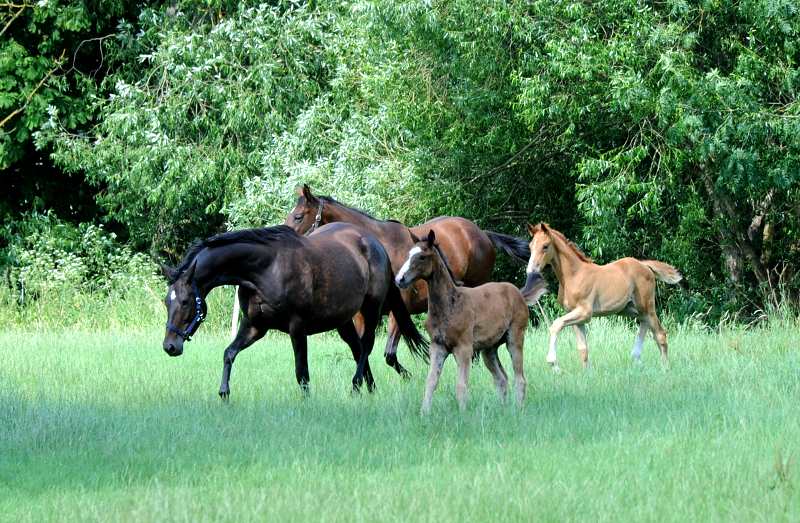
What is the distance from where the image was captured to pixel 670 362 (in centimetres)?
1006

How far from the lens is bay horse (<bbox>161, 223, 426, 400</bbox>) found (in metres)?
7.88

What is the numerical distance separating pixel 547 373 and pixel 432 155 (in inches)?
286

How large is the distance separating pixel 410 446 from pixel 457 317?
1.51 metres

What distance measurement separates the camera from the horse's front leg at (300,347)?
833 centimetres

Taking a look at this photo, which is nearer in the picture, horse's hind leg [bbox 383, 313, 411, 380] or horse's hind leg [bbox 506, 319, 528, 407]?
horse's hind leg [bbox 506, 319, 528, 407]

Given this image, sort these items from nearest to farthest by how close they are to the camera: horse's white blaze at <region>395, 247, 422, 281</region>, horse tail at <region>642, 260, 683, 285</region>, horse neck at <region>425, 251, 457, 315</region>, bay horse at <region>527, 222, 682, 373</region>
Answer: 1. horse's white blaze at <region>395, 247, 422, 281</region>
2. horse neck at <region>425, 251, 457, 315</region>
3. bay horse at <region>527, 222, 682, 373</region>
4. horse tail at <region>642, 260, 683, 285</region>

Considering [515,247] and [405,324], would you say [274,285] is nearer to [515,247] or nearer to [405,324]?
[405,324]

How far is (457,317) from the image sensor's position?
24.0 feet

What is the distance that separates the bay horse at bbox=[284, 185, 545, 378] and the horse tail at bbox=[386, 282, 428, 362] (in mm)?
224

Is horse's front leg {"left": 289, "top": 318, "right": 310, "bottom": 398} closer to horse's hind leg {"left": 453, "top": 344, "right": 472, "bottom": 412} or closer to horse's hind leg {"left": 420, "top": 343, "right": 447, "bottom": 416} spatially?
horse's hind leg {"left": 420, "top": 343, "right": 447, "bottom": 416}

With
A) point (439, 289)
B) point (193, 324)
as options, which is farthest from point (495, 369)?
point (193, 324)

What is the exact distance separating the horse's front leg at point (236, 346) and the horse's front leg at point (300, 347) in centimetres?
31

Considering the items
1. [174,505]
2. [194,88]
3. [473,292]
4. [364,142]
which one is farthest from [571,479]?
[194,88]

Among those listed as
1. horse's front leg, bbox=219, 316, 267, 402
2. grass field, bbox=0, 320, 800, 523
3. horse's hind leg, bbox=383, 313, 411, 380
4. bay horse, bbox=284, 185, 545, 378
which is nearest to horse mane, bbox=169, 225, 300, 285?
horse's front leg, bbox=219, 316, 267, 402
